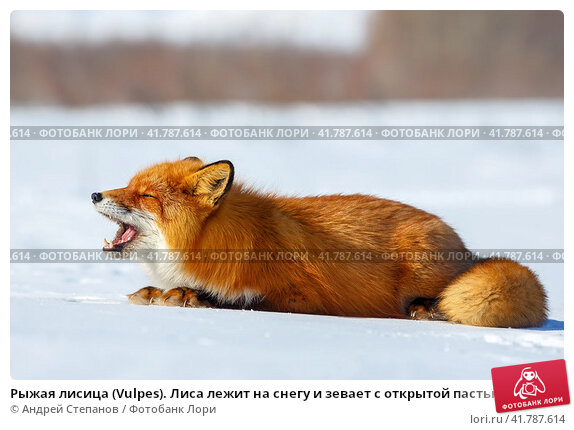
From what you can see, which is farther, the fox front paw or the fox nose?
the fox front paw

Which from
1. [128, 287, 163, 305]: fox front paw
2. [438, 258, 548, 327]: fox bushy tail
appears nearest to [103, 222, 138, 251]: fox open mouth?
[128, 287, 163, 305]: fox front paw

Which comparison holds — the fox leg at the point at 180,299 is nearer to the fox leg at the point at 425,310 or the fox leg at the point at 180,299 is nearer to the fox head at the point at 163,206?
the fox head at the point at 163,206

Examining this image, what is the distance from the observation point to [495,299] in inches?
160

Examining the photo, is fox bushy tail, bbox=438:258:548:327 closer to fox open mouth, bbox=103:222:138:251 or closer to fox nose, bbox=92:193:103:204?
fox open mouth, bbox=103:222:138:251

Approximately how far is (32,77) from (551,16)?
959 centimetres

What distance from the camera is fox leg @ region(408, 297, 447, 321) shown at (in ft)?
14.1

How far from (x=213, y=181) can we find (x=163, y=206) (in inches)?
14.1

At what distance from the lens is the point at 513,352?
3508 millimetres

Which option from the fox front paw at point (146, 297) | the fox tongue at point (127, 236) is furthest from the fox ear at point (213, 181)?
the fox front paw at point (146, 297)
